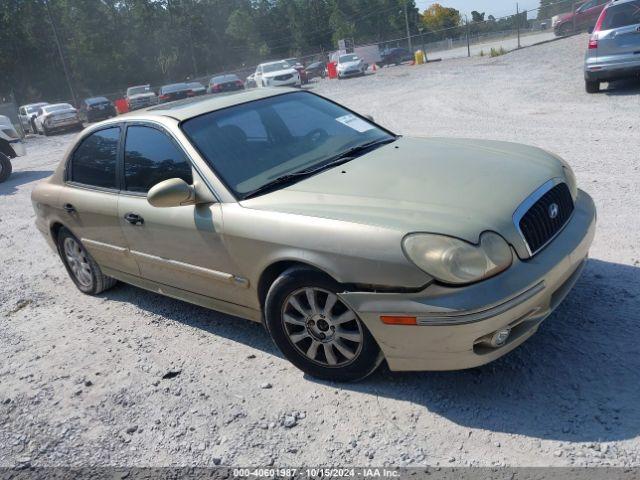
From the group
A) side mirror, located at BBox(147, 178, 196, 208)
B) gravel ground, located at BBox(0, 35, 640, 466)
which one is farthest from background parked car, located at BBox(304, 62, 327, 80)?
side mirror, located at BBox(147, 178, 196, 208)

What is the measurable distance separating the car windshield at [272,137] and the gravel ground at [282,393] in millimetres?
1190

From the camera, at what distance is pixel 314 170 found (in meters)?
3.81

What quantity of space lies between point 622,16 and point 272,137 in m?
10.2

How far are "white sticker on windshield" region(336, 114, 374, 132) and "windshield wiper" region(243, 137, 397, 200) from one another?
0.87ft

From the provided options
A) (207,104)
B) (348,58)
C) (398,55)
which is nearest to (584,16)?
(348,58)

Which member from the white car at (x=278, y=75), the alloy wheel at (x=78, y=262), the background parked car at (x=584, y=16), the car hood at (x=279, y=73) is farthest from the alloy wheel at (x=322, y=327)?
the background parked car at (x=584, y=16)

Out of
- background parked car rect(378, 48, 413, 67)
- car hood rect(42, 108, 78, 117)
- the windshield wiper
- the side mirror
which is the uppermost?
the side mirror

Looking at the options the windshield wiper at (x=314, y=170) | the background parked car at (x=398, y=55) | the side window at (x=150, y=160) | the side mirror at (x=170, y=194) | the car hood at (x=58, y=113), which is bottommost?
the background parked car at (x=398, y=55)

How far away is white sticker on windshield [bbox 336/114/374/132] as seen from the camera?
177 inches

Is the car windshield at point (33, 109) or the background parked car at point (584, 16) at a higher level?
the car windshield at point (33, 109)

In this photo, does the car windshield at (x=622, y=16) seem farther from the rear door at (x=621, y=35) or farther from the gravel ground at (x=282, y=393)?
the gravel ground at (x=282, y=393)

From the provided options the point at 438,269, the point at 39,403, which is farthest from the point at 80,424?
the point at 438,269

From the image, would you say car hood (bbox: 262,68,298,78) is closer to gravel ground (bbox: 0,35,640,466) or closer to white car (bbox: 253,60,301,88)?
white car (bbox: 253,60,301,88)

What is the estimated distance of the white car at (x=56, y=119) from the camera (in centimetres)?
2825
